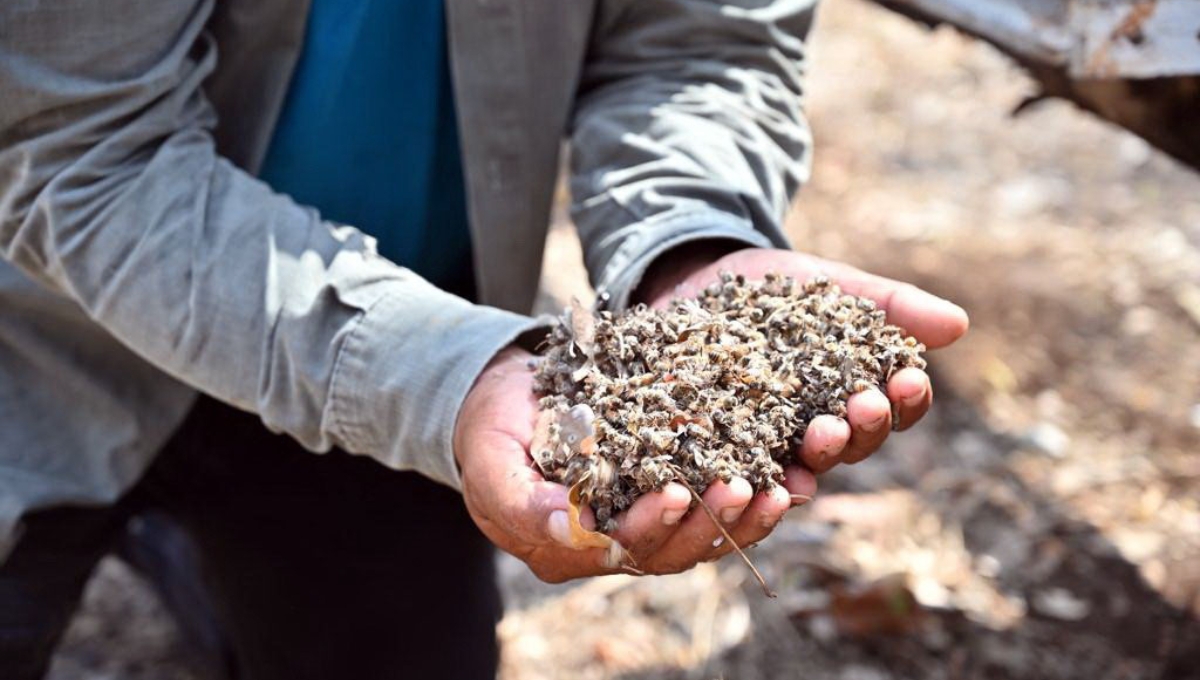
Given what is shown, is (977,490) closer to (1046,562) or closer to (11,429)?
(1046,562)

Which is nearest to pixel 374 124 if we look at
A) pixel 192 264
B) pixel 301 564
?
pixel 192 264

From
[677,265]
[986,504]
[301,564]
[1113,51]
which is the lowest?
[986,504]

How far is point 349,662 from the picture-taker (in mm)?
1755

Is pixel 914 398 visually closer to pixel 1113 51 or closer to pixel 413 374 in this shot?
pixel 413 374

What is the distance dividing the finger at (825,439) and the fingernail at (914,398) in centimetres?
8

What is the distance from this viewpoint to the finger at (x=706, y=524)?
1207 mm

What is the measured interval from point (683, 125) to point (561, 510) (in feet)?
2.31

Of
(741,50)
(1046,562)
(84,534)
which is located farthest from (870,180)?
(84,534)

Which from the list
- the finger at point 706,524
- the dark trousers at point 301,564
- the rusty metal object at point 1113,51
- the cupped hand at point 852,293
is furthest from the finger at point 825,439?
the rusty metal object at point 1113,51

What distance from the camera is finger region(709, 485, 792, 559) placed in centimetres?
123

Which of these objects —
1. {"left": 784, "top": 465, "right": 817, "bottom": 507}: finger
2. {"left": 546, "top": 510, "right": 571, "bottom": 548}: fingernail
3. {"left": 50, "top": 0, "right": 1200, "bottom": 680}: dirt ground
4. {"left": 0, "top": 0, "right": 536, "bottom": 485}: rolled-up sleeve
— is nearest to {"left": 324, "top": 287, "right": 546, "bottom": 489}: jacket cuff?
{"left": 0, "top": 0, "right": 536, "bottom": 485}: rolled-up sleeve

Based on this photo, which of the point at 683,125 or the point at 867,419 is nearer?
the point at 867,419

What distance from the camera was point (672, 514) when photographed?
118cm

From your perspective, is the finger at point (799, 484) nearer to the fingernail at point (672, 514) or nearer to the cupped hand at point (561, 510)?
the cupped hand at point (561, 510)
